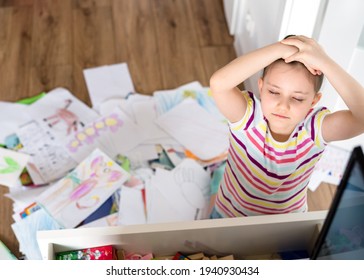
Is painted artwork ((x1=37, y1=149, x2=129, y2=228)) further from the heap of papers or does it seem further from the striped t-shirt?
the striped t-shirt

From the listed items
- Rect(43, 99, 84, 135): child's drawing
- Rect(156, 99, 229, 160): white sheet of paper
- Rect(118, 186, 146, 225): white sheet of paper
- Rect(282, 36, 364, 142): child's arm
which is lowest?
Rect(118, 186, 146, 225): white sheet of paper

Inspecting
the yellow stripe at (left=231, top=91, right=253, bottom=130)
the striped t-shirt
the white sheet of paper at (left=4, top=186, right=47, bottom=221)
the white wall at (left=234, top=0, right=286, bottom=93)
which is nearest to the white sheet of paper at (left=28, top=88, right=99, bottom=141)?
the white sheet of paper at (left=4, top=186, right=47, bottom=221)

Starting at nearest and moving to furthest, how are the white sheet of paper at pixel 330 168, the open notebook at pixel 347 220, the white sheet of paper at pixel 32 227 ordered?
1. the open notebook at pixel 347 220
2. the white sheet of paper at pixel 32 227
3. the white sheet of paper at pixel 330 168

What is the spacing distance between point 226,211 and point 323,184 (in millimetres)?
599

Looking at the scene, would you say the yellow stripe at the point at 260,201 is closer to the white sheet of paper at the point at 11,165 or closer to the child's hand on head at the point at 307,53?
the child's hand on head at the point at 307,53

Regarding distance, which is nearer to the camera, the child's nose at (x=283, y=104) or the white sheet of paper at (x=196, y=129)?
the child's nose at (x=283, y=104)

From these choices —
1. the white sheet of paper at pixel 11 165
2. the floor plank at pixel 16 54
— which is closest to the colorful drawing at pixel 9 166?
the white sheet of paper at pixel 11 165

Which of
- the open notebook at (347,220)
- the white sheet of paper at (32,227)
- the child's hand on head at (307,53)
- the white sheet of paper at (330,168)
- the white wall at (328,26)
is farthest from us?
the white sheet of paper at (330,168)

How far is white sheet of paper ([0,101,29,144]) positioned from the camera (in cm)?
196

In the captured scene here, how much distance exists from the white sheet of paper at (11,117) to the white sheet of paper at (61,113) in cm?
3

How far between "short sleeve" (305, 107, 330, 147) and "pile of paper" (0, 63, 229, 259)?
710 mm

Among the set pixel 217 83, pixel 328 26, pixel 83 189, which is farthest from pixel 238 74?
pixel 83 189

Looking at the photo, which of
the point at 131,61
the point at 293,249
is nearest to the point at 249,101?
the point at 293,249

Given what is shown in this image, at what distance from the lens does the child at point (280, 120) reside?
38.8 inches
